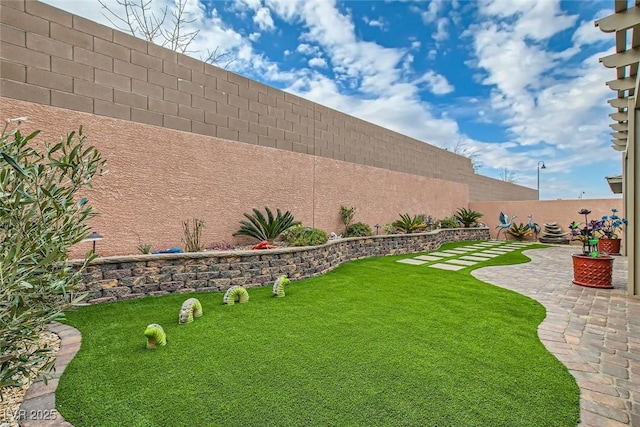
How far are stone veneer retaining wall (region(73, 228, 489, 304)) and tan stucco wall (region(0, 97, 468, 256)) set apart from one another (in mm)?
876

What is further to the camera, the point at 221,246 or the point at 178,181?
the point at 221,246

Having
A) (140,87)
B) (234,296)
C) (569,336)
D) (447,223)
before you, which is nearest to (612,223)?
(569,336)

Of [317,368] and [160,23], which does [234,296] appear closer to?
[317,368]

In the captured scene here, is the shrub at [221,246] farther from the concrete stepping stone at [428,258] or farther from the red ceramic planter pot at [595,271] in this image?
the red ceramic planter pot at [595,271]

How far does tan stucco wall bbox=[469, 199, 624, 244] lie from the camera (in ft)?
39.9

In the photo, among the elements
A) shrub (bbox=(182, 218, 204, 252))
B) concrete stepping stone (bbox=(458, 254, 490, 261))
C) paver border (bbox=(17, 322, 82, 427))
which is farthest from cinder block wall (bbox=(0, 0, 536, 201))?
concrete stepping stone (bbox=(458, 254, 490, 261))

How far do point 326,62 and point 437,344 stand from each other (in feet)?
29.9

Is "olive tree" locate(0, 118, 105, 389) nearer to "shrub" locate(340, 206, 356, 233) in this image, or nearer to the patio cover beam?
the patio cover beam

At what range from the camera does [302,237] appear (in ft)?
19.8

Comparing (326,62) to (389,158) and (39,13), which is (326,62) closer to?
(389,158)

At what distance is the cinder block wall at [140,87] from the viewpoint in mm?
4004

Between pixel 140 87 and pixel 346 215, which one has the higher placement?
pixel 140 87

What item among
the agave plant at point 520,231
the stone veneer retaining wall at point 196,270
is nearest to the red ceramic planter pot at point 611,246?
the agave plant at point 520,231

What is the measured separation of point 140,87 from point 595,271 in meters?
8.84
